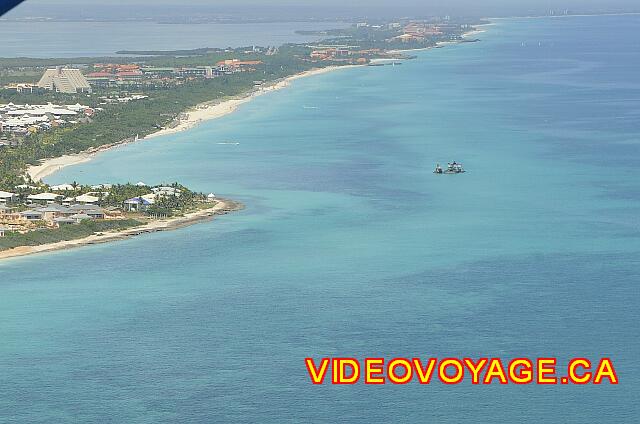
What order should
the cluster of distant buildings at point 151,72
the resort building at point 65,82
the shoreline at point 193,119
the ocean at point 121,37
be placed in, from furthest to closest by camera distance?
the ocean at point 121,37 < the cluster of distant buildings at point 151,72 < the resort building at point 65,82 < the shoreline at point 193,119

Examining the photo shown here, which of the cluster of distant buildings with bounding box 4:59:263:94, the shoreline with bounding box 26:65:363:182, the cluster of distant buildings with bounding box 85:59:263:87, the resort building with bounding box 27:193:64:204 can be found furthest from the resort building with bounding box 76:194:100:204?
the cluster of distant buildings with bounding box 85:59:263:87

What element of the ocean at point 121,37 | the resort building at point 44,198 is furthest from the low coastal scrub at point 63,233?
the ocean at point 121,37

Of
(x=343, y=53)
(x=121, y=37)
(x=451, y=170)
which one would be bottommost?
(x=121, y=37)

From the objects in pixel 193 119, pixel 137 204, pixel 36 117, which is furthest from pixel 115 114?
pixel 137 204

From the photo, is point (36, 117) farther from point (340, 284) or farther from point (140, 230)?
point (340, 284)

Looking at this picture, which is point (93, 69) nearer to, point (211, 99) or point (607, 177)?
point (211, 99)

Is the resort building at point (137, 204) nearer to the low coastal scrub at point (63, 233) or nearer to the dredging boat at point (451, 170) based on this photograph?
the low coastal scrub at point (63, 233)

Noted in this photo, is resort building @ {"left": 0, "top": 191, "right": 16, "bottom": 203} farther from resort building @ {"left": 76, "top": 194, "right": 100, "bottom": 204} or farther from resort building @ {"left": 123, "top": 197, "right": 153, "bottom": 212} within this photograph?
resort building @ {"left": 123, "top": 197, "right": 153, "bottom": 212}
